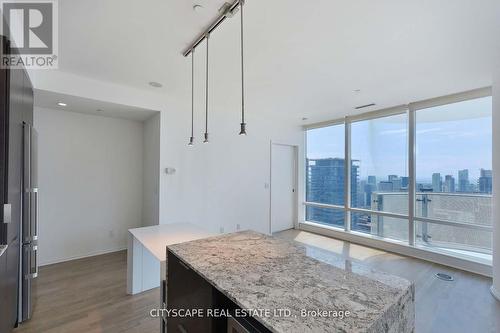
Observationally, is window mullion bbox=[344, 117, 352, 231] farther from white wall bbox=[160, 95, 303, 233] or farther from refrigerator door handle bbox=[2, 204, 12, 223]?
refrigerator door handle bbox=[2, 204, 12, 223]

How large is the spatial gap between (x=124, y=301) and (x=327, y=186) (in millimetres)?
4496

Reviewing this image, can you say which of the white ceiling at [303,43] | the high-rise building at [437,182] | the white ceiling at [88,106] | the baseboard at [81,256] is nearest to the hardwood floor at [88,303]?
the baseboard at [81,256]

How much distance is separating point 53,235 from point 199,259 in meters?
3.67

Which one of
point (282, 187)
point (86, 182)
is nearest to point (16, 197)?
point (86, 182)

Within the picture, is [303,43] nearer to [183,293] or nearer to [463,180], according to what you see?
[183,293]

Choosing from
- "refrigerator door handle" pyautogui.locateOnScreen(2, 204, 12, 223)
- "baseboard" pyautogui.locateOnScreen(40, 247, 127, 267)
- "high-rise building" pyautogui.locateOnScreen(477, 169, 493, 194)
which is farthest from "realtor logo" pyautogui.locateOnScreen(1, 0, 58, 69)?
"high-rise building" pyautogui.locateOnScreen(477, 169, 493, 194)

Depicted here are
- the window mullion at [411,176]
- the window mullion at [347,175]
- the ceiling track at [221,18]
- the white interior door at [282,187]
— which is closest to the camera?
the ceiling track at [221,18]

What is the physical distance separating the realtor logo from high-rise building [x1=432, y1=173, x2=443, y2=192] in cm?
523

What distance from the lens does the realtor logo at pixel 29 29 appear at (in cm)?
165

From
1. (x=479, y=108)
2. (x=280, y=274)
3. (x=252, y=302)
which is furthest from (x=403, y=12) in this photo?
(x=479, y=108)

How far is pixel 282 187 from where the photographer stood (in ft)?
18.3

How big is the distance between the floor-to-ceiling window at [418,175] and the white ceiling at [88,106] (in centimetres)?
409

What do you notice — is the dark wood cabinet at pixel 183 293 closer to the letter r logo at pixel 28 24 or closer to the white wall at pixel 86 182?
the letter r logo at pixel 28 24

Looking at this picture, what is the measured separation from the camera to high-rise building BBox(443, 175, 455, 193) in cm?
367
